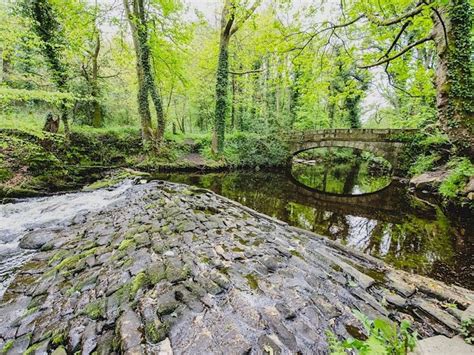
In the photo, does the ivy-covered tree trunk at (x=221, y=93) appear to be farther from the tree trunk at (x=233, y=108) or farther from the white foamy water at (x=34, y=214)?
the white foamy water at (x=34, y=214)

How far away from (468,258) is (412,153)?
9087 mm

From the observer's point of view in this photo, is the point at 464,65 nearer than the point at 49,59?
Yes

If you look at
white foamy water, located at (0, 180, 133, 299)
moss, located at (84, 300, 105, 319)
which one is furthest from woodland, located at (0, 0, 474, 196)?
moss, located at (84, 300, 105, 319)

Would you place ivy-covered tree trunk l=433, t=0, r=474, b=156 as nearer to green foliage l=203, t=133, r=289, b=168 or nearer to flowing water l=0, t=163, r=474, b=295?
flowing water l=0, t=163, r=474, b=295

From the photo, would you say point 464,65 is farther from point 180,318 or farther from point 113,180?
point 113,180

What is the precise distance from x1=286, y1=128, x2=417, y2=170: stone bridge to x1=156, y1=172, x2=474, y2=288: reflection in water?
259 cm

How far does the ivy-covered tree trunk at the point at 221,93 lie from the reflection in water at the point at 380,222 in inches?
124

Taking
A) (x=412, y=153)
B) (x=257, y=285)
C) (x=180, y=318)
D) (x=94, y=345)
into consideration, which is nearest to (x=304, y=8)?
(x=257, y=285)

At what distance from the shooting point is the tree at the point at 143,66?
30.1 ft

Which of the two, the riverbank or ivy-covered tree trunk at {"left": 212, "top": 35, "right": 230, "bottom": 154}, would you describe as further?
ivy-covered tree trunk at {"left": 212, "top": 35, "right": 230, "bottom": 154}

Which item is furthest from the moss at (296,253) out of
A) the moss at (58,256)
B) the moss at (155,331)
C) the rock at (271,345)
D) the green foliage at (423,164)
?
the green foliage at (423,164)

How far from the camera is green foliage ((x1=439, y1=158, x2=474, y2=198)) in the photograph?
6.13 metres

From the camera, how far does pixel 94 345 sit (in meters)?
1.67

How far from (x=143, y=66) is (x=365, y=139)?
1232cm
